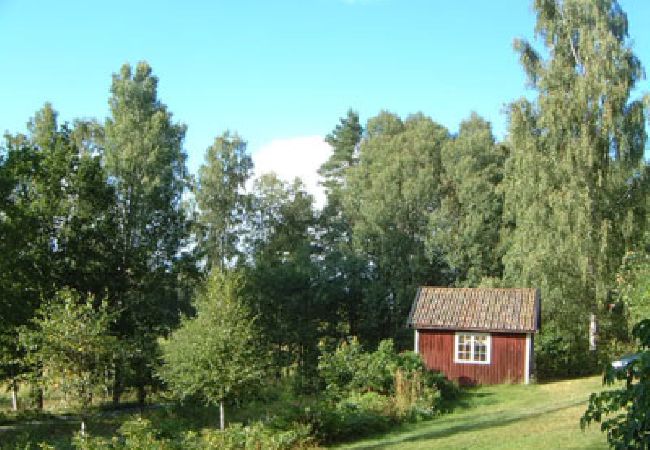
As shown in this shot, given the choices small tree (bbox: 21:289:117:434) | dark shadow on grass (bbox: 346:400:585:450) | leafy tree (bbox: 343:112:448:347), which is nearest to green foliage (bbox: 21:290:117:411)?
small tree (bbox: 21:289:117:434)

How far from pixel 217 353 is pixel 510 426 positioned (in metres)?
7.31

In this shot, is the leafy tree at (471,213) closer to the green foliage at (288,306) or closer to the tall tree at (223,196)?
the green foliage at (288,306)

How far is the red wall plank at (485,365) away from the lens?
22.8 m

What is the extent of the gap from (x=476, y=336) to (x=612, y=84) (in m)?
11.2

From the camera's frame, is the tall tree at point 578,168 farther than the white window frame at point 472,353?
Yes

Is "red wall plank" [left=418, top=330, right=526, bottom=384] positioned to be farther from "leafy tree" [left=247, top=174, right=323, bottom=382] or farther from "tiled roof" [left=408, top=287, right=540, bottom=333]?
"leafy tree" [left=247, top=174, right=323, bottom=382]

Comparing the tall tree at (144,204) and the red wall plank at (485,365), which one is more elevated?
the tall tree at (144,204)

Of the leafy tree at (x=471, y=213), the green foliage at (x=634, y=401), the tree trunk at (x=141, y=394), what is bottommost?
the tree trunk at (x=141, y=394)

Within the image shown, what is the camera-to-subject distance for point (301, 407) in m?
15.6

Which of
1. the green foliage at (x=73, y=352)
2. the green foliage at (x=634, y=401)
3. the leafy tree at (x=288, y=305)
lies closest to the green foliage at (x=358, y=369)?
the green foliage at (x=73, y=352)

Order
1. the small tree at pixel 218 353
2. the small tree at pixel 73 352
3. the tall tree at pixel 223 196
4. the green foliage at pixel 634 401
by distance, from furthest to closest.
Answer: the tall tree at pixel 223 196
the small tree at pixel 218 353
the small tree at pixel 73 352
the green foliage at pixel 634 401

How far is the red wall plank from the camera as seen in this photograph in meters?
22.8

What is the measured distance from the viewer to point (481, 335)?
76.8 ft

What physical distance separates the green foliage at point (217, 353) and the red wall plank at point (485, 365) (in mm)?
8530
